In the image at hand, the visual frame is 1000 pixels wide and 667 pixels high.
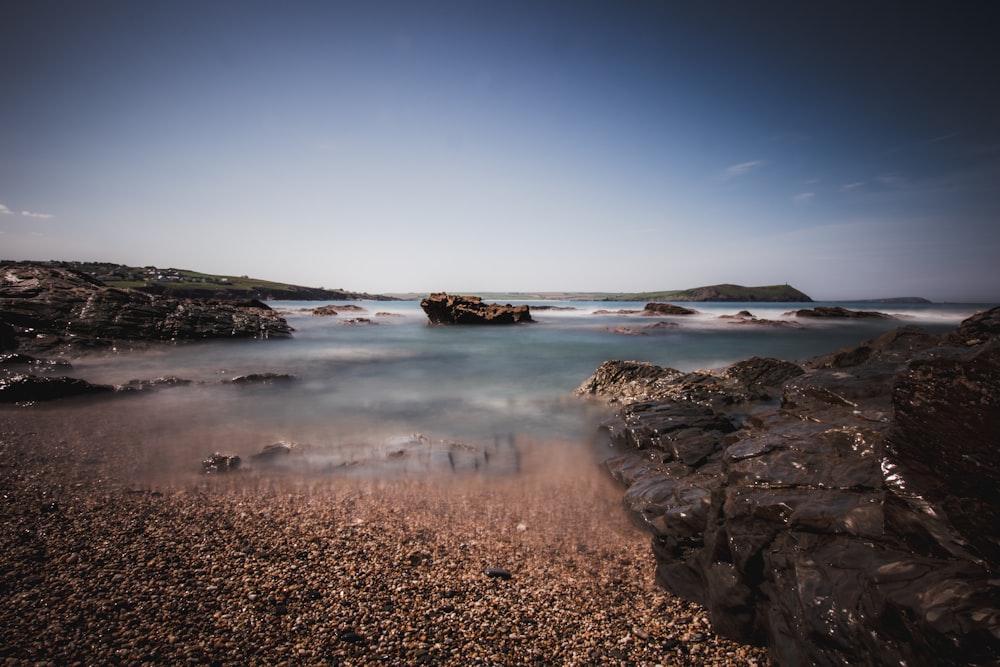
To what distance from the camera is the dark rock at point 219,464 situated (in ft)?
22.1

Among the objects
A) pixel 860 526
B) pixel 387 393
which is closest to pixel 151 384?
pixel 387 393

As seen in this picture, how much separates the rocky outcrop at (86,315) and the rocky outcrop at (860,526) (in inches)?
1020

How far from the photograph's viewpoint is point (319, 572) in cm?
416

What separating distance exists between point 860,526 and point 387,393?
12.9 m

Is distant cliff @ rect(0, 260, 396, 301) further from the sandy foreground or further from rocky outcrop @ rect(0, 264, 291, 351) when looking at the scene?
the sandy foreground

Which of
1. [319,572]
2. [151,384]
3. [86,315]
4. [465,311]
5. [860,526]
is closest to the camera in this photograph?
[860,526]

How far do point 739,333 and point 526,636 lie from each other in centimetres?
3954

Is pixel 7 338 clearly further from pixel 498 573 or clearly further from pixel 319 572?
pixel 498 573

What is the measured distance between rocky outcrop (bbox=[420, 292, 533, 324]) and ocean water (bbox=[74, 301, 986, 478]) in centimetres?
1647

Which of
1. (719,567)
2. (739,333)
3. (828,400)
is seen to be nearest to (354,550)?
(719,567)

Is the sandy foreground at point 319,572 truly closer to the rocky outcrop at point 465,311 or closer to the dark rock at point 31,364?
the dark rock at point 31,364

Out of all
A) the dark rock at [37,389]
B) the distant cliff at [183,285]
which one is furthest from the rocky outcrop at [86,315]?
the distant cliff at [183,285]

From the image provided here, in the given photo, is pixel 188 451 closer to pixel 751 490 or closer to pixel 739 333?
pixel 751 490

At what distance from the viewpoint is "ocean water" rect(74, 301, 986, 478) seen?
8.59 meters
